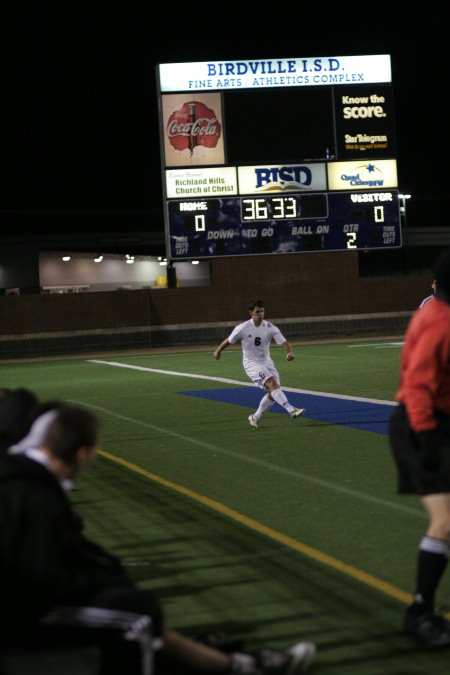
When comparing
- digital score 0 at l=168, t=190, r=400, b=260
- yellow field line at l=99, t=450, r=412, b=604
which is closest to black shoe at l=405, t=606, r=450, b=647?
yellow field line at l=99, t=450, r=412, b=604

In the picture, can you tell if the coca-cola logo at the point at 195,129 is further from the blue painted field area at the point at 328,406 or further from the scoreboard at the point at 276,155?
the blue painted field area at the point at 328,406

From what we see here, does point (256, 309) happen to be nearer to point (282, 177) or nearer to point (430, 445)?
point (430, 445)

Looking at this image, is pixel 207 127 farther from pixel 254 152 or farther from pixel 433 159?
pixel 433 159

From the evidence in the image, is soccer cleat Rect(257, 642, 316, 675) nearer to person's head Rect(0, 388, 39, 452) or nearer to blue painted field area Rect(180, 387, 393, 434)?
person's head Rect(0, 388, 39, 452)

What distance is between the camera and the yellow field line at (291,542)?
21.7 feet

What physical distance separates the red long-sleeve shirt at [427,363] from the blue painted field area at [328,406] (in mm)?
8630

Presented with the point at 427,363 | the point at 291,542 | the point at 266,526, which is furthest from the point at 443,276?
the point at 266,526

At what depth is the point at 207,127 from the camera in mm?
34000

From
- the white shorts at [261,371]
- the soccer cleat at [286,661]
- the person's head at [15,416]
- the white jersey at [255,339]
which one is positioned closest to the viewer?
the soccer cleat at [286,661]

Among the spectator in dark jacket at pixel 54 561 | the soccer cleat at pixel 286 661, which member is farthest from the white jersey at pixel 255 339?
the spectator in dark jacket at pixel 54 561

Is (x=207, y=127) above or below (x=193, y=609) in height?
above

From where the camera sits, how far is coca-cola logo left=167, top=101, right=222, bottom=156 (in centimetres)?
3391

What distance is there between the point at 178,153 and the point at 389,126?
6.68 m

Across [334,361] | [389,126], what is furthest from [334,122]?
[334,361]
